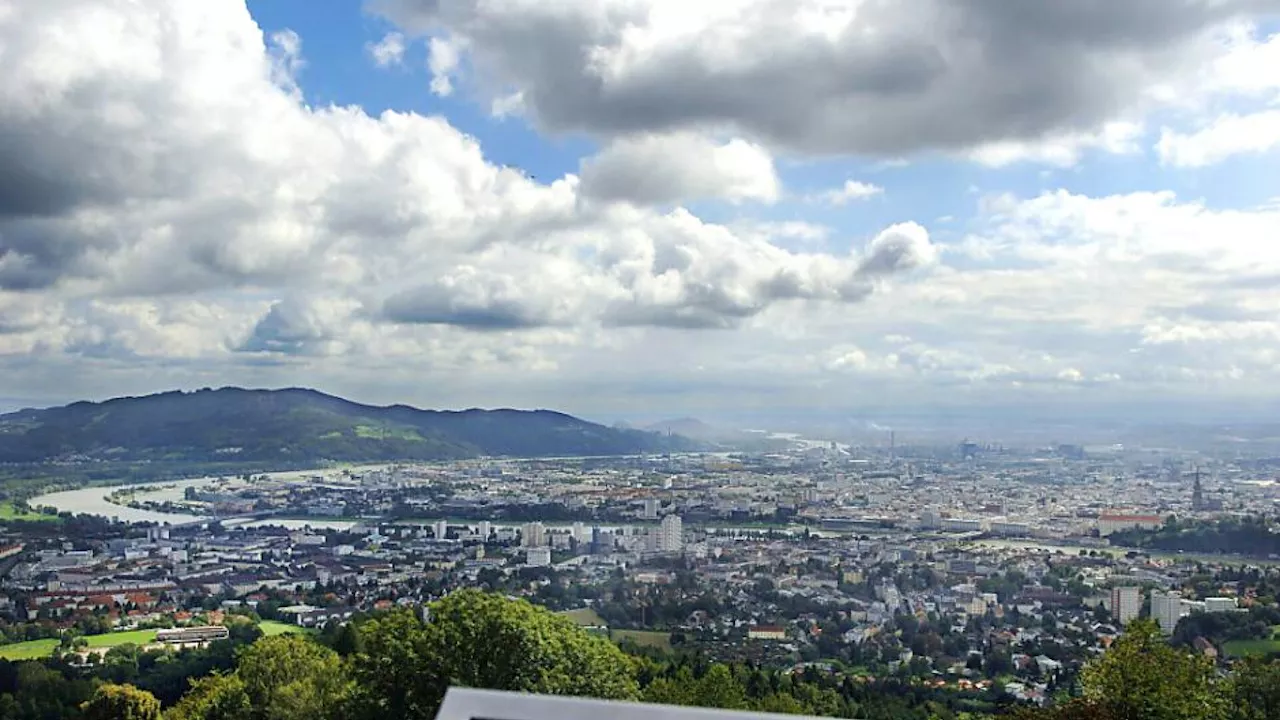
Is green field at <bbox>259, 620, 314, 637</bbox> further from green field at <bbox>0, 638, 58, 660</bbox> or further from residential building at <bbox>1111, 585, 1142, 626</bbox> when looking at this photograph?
residential building at <bbox>1111, 585, 1142, 626</bbox>

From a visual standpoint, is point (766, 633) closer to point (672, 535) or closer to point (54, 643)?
point (672, 535)

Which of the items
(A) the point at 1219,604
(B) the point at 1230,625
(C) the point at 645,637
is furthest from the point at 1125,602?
(C) the point at 645,637

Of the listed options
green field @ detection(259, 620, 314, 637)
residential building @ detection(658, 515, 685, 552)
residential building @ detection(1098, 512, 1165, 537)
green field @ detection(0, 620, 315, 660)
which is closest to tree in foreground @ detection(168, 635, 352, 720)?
green field @ detection(0, 620, 315, 660)

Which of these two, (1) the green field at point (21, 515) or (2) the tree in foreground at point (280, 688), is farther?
(1) the green field at point (21, 515)

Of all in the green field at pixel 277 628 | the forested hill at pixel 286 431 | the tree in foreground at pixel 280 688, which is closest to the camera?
the tree in foreground at pixel 280 688

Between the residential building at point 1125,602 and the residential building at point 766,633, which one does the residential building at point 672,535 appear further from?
the residential building at point 1125,602

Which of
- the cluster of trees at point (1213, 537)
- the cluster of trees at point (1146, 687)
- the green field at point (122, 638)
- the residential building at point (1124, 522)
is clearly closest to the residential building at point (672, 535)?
the residential building at point (1124, 522)

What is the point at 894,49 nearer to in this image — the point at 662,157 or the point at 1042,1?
the point at 1042,1
